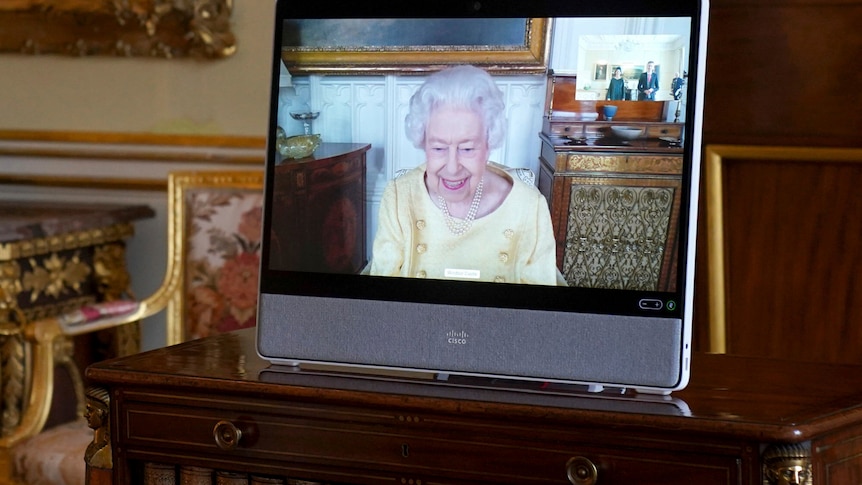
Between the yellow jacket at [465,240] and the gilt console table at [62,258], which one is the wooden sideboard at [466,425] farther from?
the gilt console table at [62,258]

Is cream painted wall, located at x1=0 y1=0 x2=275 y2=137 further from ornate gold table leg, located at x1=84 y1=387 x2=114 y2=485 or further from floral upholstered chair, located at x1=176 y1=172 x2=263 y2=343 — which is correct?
ornate gold table leg, located at x1=84 y1=387 x2=114 y2=485

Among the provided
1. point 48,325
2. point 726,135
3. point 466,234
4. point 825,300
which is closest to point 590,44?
point 466,234

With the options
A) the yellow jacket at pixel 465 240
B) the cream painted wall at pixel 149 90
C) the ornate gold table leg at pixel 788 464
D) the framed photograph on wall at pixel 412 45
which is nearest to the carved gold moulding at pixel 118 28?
the cream painted wall at pixel 149 90

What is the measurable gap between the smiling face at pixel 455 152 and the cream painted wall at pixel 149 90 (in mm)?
1216

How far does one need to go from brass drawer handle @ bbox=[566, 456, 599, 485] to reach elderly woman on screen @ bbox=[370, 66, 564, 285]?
20cm

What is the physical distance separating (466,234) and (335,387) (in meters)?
0.23

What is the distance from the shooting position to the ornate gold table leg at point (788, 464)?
102cm

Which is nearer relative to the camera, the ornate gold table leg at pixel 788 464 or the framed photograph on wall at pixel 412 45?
the ornate gold table leg at pixel 788 464

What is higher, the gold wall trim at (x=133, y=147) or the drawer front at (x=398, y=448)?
the gold wall trim at (x=133, y=147)

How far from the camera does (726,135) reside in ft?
5.45

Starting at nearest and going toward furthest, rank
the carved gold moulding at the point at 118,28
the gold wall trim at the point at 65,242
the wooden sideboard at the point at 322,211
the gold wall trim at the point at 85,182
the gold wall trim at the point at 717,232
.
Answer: the wooden sideboard at the point at 322,211, the gold wall trim at the point at 717,232, the gold wall trim at the point at 65,242, the carved gold moulding at the point at 118,28, the gold wall trim at the point at 85,182

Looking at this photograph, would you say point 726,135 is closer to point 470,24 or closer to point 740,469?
point 470,24

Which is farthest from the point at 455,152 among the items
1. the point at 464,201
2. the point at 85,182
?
the point at 85,182

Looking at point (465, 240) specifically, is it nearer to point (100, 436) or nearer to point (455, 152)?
point (455, 152)
